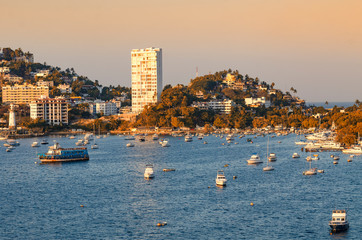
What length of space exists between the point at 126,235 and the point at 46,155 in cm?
4727

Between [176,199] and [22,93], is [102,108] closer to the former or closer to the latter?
[22,93]

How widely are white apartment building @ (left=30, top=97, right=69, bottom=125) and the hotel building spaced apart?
27.7m

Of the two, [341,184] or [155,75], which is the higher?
[155,75]

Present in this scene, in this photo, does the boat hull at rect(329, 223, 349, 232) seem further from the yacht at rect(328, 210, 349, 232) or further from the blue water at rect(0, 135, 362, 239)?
the blue water at rect(0, 135, 362, 239)

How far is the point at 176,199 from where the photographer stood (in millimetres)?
56500

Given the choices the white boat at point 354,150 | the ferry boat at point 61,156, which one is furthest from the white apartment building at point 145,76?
the white boat at point 354,150

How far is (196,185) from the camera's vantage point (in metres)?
64.6

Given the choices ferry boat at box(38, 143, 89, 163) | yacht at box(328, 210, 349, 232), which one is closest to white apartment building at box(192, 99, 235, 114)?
ferry boat at box(38, 143, 89, 163)

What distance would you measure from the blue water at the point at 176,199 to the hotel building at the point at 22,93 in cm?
10612

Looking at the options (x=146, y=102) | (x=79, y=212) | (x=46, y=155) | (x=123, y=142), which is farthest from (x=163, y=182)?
(x=146, y=102)

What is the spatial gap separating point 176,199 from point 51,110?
4579 inches

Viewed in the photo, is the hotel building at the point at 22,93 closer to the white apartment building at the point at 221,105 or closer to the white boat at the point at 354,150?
the white apartment building at the point at 221,105

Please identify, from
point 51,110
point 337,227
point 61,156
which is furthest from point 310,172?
point 51,110

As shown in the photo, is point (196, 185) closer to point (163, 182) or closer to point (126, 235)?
point (163, 182)
